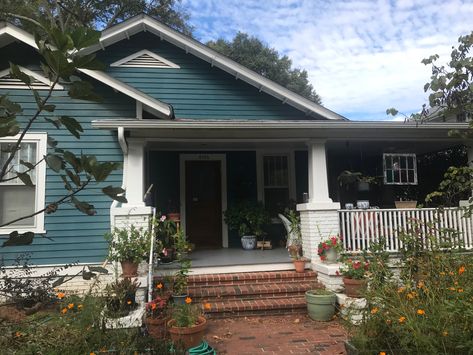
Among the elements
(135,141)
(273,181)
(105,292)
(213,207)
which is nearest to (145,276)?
(105,292)

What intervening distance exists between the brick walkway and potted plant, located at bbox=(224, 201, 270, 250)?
2741 millimetres

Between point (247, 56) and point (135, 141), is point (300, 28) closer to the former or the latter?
point (135, 141)

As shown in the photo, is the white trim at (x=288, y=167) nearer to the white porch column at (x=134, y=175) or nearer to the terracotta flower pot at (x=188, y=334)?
the white porch column at (x=134, y=175)

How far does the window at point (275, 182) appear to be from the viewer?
30.0 ft

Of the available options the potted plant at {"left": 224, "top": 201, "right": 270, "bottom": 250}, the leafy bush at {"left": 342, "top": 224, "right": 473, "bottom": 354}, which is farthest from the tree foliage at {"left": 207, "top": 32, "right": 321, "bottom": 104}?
the leafy bush at {"left": 342, "top": 224, "right": 473, "bottom": 354}

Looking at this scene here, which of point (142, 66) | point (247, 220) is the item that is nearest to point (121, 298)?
point (247, 220)

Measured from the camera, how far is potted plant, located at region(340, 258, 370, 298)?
5.56m

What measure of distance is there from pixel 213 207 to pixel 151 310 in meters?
4.44

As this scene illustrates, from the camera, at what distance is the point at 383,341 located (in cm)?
339

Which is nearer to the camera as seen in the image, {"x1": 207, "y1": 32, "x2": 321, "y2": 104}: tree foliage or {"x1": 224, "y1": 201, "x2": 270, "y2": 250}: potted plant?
{"x1": 224, "y1": 201, "x2": 270, "y2": 250}: potted plant

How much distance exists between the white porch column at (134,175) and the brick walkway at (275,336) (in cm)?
223

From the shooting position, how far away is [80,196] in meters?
6.68

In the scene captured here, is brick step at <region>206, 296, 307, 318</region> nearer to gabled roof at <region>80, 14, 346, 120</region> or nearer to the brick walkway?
the brick walkway

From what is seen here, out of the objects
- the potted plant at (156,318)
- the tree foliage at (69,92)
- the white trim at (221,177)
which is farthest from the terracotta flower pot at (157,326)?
the white trim at (221,177)
